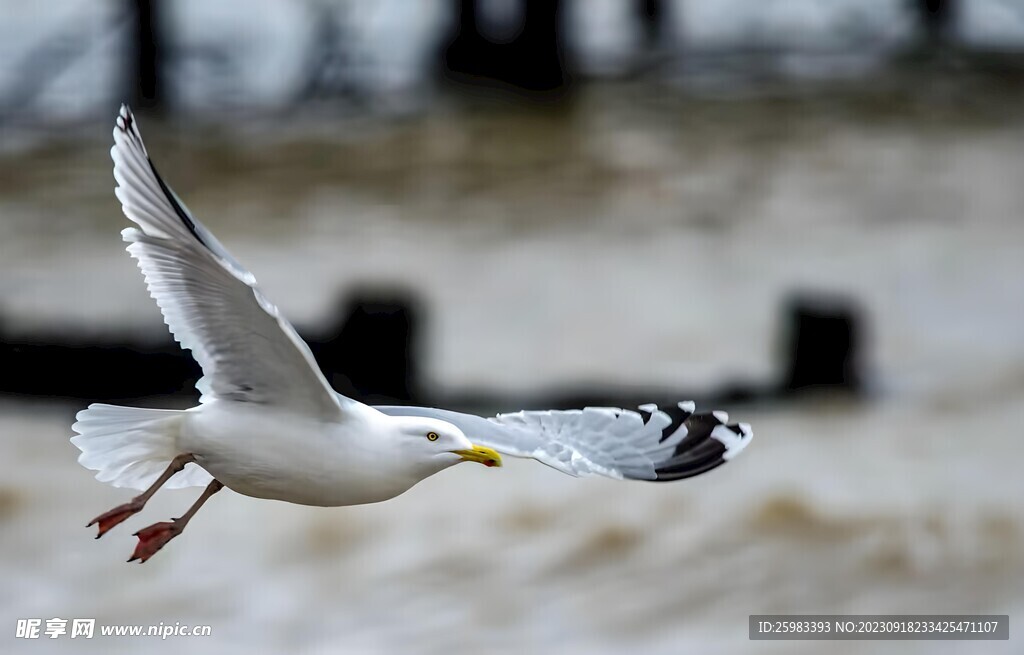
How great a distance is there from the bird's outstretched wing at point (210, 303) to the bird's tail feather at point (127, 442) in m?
0.06

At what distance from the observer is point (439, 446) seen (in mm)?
1543

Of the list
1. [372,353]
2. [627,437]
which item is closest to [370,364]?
[372,353]

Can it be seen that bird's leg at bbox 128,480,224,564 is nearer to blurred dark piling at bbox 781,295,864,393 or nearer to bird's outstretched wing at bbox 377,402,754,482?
bird's outstretched wing at bbox 377,402,754,482

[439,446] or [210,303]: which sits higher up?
[210,303]

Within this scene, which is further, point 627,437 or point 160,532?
point 627,437

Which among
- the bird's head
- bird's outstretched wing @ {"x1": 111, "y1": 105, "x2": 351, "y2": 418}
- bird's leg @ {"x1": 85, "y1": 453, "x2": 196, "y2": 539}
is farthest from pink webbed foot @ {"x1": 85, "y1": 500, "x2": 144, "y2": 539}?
the bird's head

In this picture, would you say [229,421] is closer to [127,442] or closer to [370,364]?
[127,442]

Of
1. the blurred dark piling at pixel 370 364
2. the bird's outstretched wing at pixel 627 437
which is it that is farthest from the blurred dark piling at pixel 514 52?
the bird's outstretched wing at pixel 627 437

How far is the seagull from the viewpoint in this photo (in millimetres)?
1460

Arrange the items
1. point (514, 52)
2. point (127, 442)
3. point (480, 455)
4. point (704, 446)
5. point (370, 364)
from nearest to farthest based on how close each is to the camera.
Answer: point (480, 455) < point (127, 442) < point (704, 446) < point (370, 364) < point (514, 52)

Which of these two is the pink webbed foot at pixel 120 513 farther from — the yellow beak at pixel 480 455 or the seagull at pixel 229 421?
the yellow beak at pixel 480 455

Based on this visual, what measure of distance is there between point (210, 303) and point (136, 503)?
0.75 ft

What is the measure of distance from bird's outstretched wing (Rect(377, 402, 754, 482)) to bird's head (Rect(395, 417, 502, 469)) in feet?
0.84

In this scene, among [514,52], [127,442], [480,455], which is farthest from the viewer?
[514,52]
